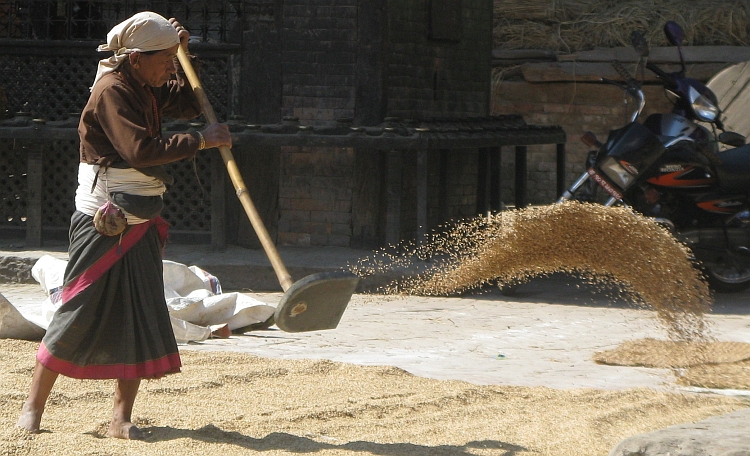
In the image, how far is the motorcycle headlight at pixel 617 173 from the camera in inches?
283

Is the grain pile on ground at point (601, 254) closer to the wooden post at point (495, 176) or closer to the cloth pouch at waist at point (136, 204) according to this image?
the wooden post at point (495, 176)

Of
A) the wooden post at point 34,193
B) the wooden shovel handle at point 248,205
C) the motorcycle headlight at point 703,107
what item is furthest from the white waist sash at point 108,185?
the motorcycle headlight at point 703,107

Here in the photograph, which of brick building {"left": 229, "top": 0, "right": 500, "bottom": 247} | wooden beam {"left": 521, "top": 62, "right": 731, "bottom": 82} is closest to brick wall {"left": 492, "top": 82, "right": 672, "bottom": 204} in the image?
wooden beam {"left": 521, "top": 62, "right": 731, "bottom": 82}

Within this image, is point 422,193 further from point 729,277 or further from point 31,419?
point 31,419

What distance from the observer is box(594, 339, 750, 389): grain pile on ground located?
5.04 meters

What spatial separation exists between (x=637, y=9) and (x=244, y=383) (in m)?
8.37

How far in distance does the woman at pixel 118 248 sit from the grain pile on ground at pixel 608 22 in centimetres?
829

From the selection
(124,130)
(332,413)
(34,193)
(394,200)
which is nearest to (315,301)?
(332,413)

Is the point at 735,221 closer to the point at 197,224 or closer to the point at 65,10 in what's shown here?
the point at 197,224

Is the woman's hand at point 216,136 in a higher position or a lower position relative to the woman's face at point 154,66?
lower

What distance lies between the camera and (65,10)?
8734mm

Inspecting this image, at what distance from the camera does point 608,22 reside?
11586 millimetres

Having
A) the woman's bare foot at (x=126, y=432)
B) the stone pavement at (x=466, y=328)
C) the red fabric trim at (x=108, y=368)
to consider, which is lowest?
the stone pavement at (x=466, y=328)

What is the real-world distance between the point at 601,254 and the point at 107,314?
3500 mm
